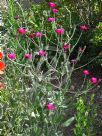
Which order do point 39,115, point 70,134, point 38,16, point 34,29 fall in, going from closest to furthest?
point 39,115
point 70,134
point 34,29
point 38,16

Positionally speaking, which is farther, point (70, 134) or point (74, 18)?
point (74, 18)

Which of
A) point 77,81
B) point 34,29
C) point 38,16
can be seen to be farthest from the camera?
point 38,16

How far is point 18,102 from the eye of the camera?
141 inches

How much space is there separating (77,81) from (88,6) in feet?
3.88

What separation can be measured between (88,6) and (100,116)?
1.96m

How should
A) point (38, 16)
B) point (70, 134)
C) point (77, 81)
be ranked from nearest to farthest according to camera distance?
point (70, 134)
point (77, 81)
point (38, 16)

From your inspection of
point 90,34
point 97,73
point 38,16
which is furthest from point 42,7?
point 97,73

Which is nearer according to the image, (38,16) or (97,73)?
(97,73)

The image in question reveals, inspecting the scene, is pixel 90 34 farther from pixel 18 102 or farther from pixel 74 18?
pixel 18 102

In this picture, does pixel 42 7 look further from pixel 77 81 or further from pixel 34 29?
pixel 77 81

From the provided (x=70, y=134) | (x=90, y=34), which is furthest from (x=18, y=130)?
(x=90, y=34)

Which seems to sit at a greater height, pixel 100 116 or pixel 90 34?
pixel 90 34

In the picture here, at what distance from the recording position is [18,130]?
12.3 ft

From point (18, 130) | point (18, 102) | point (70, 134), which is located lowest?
point (70, 134)
